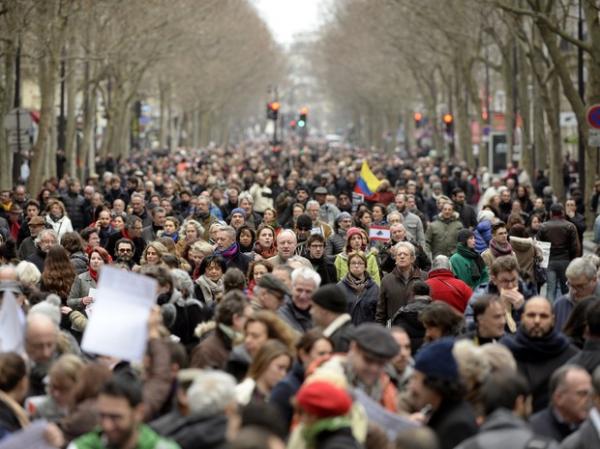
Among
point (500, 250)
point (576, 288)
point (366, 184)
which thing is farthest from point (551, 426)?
point (366, 184)

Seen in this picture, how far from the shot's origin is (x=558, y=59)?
3141cm

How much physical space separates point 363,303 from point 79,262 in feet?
10.3

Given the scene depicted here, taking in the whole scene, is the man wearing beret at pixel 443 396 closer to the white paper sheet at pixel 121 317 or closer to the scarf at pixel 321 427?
the scarf at pixel 321 427

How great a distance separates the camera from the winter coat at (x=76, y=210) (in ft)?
86.9

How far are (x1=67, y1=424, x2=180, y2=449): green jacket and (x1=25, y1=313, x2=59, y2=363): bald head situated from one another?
207cm

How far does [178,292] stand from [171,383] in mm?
4274

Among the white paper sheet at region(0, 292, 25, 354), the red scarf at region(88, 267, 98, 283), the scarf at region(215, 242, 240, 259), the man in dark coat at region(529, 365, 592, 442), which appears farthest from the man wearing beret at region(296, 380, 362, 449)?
the scarf at region(215, 242, 240, 259)

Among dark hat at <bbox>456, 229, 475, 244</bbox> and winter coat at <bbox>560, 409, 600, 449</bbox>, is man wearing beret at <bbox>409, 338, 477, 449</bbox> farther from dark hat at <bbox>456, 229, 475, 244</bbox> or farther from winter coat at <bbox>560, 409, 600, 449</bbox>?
dark hat at <bbox>456, 229, 475, 244</bbox>

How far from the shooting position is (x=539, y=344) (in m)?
10.1

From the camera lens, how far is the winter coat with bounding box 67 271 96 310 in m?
14.4

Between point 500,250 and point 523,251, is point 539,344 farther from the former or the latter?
point 523,251

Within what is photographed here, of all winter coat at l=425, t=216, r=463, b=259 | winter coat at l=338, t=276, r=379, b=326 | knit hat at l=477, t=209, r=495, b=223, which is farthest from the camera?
knit hat at l=477, t=209, r=495, b=223

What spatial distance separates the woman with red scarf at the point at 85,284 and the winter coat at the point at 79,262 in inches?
34.3

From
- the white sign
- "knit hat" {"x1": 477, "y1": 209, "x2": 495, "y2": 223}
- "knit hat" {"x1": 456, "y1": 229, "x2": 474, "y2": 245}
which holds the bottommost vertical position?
"knit hat" {"x1": 456, "y1": 229, "x2": 474, "y2": 245}
